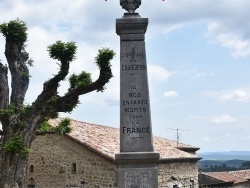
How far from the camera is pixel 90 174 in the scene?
1938cm

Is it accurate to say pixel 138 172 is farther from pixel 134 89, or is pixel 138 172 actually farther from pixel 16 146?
pixel 16 146

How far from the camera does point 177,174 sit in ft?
77.2

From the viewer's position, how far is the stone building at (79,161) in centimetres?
1900

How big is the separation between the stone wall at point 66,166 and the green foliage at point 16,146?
22.3 feet

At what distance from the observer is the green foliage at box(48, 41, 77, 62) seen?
12805 millimetres

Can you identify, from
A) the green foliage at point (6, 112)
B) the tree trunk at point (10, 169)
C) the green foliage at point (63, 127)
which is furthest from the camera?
the green foliage at point (63, 127)

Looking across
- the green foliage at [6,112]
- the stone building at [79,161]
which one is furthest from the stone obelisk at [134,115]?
the stone building at [79,161]

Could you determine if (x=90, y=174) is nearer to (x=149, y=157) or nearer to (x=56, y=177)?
(x=56, y=177)

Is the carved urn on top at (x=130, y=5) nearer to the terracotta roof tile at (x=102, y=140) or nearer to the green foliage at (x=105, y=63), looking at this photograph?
the green foliage at (x=105, y=63)

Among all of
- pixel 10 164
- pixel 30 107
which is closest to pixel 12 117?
pixel 30 107

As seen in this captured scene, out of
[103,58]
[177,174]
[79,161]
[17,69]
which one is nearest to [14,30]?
[17,69]

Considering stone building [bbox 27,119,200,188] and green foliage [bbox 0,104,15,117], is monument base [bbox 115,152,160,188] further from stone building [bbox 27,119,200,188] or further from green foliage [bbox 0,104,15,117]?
stone building [bbox 27,119,200,188]

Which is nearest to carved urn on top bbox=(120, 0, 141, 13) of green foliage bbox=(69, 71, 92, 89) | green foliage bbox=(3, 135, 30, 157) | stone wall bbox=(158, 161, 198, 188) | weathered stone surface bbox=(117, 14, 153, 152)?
weathered stone surface bbox=(117, 14, 153, 152)

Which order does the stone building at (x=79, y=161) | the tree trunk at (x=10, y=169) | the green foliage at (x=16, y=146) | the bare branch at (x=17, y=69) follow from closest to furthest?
the green foliage at (x=16, y=146), the tree trunk at (x=10, y=169), the bare branch at (x=17, y=69), the stone building at (x=79, y=161)
